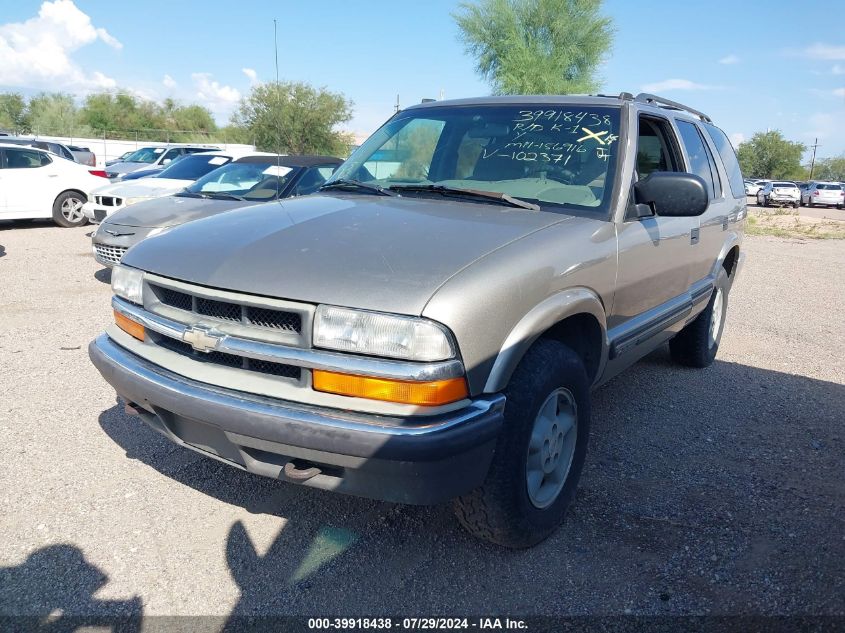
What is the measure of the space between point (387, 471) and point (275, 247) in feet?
3.23

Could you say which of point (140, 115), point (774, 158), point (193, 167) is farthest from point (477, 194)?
point (774, 158)

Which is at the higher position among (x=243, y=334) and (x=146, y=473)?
(x=243, y=334)

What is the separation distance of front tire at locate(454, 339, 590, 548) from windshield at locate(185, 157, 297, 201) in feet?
17.0

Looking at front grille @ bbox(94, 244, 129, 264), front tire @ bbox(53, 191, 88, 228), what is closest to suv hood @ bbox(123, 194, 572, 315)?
front grille @ bbox(94, 244, 129, 264)

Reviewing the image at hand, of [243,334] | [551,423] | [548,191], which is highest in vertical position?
[548,191]

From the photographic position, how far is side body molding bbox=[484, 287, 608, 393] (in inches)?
92.9

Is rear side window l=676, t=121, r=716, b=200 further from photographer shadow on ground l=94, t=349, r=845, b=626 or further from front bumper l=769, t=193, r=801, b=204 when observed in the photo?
front bumper l=769, t=193, r=801, b=204

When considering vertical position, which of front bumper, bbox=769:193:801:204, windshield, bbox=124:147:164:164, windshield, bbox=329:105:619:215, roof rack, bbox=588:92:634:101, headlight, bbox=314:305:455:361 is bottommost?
Answer: headlight, bbox=314:305:455:361

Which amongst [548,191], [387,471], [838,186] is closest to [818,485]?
[548,191]

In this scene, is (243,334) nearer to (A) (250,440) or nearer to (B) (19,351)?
(A) (250,440)

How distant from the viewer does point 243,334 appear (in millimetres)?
2391

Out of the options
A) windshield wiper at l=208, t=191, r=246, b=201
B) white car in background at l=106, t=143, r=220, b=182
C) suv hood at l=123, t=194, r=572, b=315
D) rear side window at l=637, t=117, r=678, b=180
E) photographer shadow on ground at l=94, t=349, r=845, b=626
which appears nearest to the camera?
suv hood at l=123, t=194, r=572, b=315

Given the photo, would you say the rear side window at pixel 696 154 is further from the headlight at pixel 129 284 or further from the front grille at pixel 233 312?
the headlight at pixel 129 284

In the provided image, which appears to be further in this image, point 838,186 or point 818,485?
Result: point 838,186
